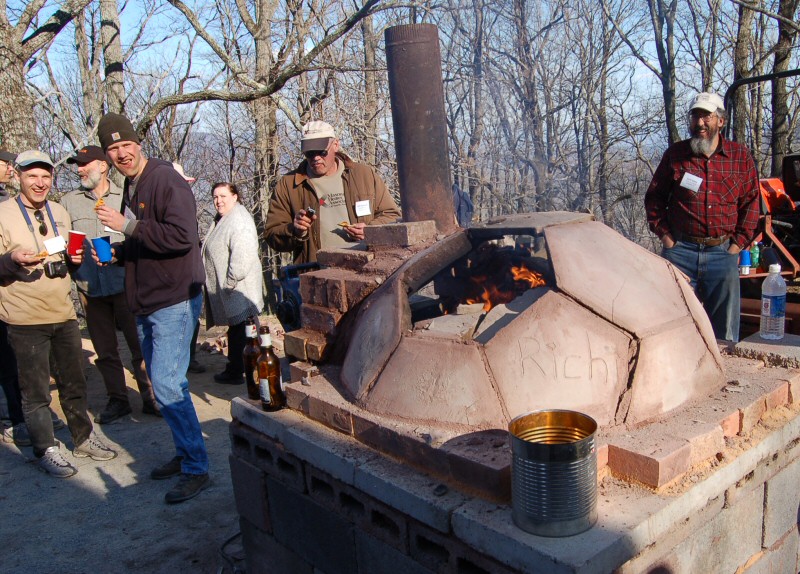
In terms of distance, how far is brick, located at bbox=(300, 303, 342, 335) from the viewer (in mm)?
3195

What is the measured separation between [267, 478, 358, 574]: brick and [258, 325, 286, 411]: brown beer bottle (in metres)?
0.35

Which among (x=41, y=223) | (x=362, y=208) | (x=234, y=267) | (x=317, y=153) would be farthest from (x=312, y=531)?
(x=234, y=267)

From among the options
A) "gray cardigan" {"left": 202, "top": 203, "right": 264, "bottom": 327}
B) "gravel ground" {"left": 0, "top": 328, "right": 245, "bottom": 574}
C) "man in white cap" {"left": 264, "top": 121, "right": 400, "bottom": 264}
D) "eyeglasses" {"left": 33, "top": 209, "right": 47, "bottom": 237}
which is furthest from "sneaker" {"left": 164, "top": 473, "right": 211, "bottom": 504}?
"eyeglasses" {"left": 33, "top": 209, "right": 47, "bottom": 237}

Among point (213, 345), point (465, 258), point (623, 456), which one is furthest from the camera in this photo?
point (213, 345)

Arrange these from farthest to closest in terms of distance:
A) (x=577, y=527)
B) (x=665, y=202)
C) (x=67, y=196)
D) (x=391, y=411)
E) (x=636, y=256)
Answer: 1. (x=67, y=196)
2. (x=665, y=202)
3. (x=636, y=256)
4. (x=391, y=411)
5. (x=577, y=527)

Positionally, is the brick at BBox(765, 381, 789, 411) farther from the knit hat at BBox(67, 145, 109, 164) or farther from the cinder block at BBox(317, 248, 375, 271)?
the knit hat at BBox(67, 145, 109, 164)

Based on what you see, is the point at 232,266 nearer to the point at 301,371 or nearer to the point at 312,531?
the point at 301,371

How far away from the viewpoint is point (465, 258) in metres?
3.18

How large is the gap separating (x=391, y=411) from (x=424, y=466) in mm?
294

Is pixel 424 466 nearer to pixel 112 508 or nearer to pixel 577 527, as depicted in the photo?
pixel 577 527

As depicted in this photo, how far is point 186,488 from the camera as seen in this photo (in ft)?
12.9

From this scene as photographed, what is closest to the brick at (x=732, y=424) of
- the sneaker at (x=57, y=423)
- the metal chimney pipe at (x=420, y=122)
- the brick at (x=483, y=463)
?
the brick at (x=483, y=463)

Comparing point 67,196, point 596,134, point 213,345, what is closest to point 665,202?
point 67,196

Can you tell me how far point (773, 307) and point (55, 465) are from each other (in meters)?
4.54
